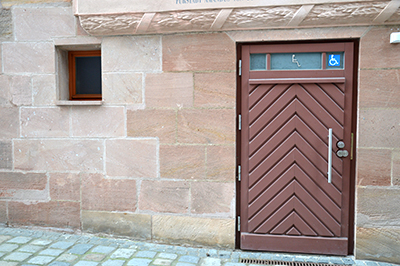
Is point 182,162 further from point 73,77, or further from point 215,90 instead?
point 73,77

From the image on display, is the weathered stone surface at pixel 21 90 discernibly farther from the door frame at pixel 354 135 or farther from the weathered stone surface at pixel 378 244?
the weathered stone surface at pixel 378 244

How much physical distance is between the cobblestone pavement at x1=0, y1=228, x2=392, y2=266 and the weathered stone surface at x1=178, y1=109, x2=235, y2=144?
132 cm

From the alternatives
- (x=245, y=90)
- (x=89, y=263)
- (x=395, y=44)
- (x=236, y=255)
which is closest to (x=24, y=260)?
(x=89, y=263)

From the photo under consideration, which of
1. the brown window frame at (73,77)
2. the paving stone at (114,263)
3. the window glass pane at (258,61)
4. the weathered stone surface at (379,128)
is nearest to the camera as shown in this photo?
the paving stone at (114,263)

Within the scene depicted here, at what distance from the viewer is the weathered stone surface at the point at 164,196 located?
12.4 ft

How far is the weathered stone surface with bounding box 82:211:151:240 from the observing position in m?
3.87

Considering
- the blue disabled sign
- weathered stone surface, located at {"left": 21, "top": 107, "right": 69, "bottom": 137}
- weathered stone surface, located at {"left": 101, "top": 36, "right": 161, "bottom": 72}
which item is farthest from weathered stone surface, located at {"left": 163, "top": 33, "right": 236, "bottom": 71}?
weathered stone surface, located at {"left": 21, "top": 107, "right": 69, "bottom": 137}

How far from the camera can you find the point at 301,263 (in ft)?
11.2

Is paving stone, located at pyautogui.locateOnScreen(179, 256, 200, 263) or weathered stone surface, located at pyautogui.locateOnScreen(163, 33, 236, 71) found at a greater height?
weathered stone surface, located at pyautogui.locateOnScreen(163, 33, 236, 71)

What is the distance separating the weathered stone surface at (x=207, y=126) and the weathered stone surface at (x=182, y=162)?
0.40ft

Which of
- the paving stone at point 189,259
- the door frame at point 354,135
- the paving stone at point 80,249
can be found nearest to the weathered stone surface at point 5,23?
the paving stone at point 80,249

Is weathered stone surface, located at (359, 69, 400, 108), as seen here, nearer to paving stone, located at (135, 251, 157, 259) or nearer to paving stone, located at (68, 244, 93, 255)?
paving stone, located at (135, 251, 157, 259)

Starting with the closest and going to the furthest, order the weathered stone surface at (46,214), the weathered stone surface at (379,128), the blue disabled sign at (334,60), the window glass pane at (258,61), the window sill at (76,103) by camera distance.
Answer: the weathered stone surface at (379,128)
the blue disabled sign at (334,60)
the window glass pane at (258,61)
the window sill at (76,103)
the weathered stone surface at (46,214)

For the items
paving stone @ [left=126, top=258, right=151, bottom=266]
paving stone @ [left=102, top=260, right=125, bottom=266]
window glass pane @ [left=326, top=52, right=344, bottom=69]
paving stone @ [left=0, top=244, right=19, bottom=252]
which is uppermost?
window glass pane @ [left=326, top=52, right=344, bottom=69]
